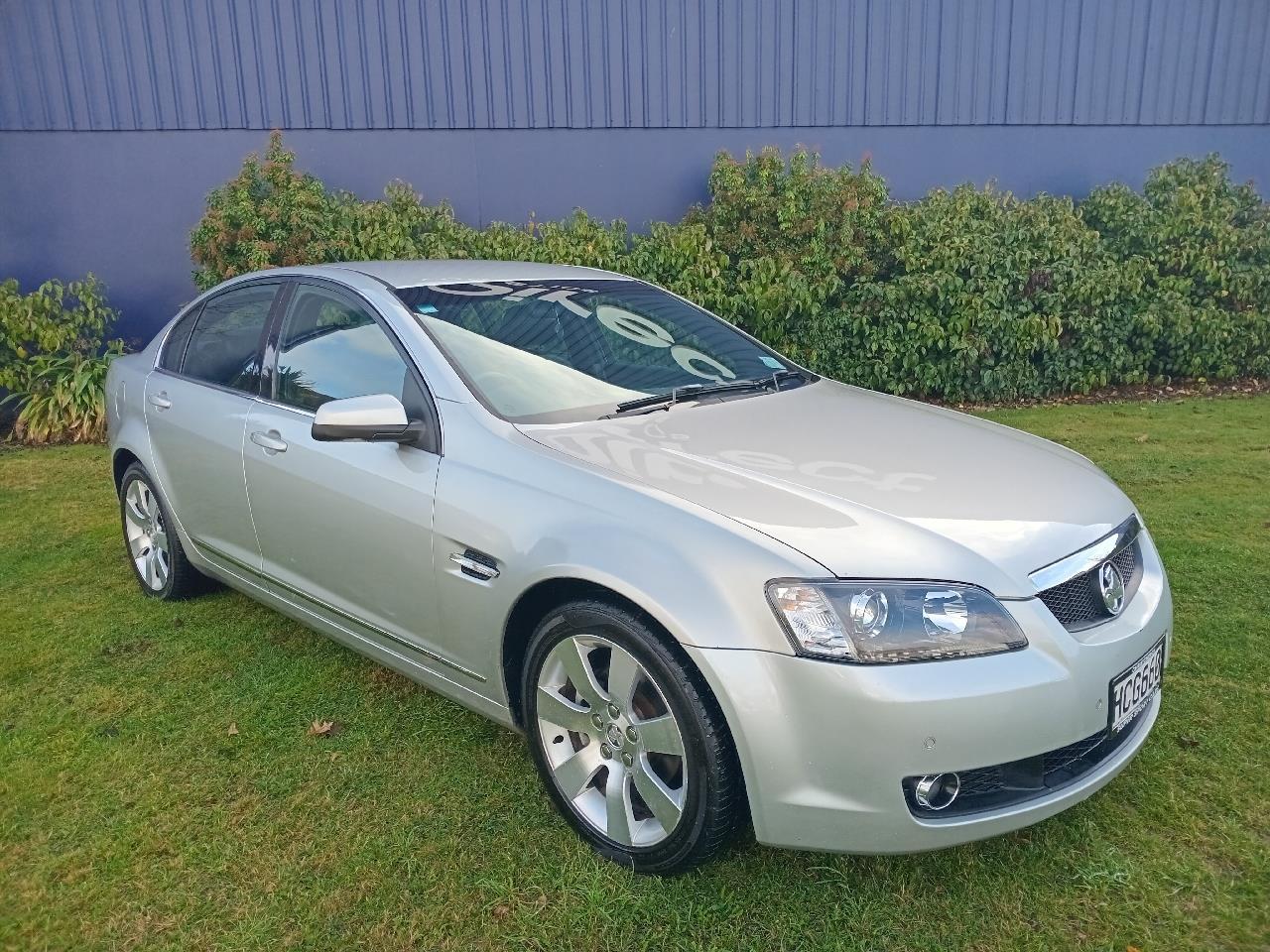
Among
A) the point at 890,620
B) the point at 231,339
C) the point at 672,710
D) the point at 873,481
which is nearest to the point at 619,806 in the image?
the point at 672,710

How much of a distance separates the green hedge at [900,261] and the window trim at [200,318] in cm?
353

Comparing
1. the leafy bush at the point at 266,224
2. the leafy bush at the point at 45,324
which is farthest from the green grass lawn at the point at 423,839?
the leafy bush at the point at 45,324

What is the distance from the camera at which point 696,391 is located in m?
3.17

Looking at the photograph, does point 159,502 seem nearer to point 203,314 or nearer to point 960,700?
point 203,314

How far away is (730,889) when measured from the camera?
238 cm

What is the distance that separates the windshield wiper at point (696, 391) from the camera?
299 centimetres

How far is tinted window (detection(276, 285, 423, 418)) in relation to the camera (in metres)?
3.07

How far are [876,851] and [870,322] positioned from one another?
6.61 m

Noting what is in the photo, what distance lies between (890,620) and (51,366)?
8279 millimetres

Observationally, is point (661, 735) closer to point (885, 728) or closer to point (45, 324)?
point (885, 728)

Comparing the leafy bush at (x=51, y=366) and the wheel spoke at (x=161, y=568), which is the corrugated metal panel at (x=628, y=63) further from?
the wheel spoke at (x=161, y=568)

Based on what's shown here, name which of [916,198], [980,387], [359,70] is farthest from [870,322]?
[359,70]

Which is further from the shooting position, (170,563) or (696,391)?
(170,563)

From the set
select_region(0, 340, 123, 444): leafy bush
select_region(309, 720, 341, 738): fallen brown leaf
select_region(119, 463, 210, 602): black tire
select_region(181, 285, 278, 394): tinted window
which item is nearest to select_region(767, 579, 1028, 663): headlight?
select_region(309, 720, 341, 738): fallen brown leaf
